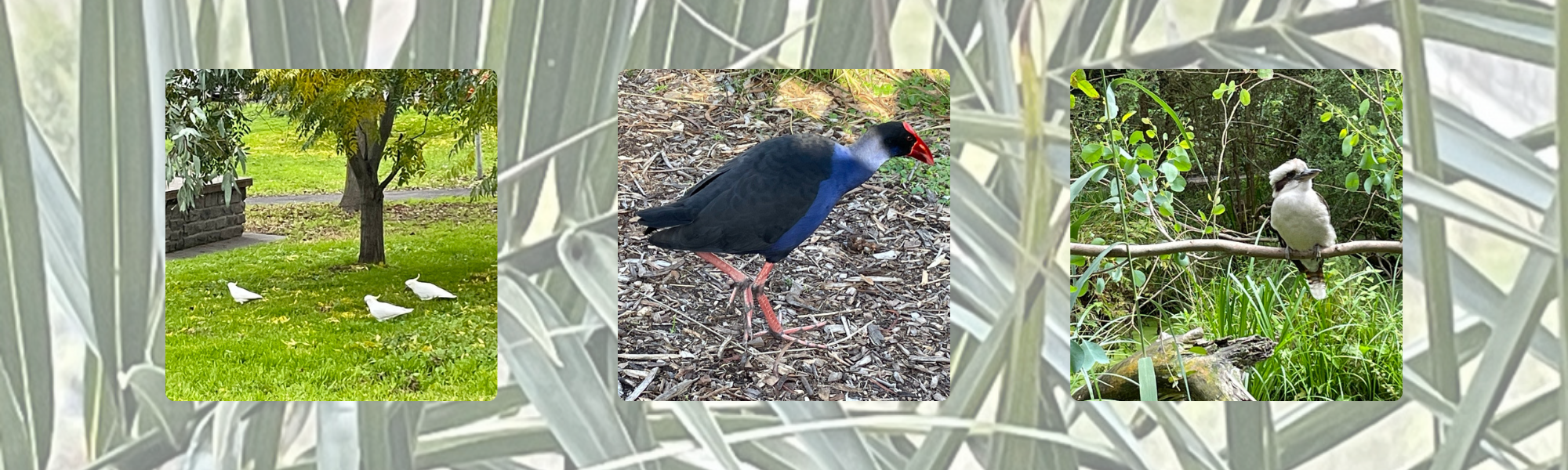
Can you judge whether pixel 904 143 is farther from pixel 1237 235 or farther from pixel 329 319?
pixel 329 319

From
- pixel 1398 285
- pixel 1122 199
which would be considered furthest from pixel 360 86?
pixel 1398 285

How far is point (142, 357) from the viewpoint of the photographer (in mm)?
2744

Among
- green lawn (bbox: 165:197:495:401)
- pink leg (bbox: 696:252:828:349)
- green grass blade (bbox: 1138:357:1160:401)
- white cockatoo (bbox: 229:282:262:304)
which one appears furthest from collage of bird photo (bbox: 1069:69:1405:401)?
white cockatoo (bbox: 229:282:262:304)

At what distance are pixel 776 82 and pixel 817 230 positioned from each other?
0.40 m

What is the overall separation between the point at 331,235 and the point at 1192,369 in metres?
2.33

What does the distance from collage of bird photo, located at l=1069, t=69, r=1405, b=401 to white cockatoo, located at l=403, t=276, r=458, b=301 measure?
1658 mm

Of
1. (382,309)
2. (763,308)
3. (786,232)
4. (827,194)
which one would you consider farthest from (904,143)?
(382,309)

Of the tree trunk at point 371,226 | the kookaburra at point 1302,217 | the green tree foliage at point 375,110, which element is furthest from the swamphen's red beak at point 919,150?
the tree trunk at point 371,226

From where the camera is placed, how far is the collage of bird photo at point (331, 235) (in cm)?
269

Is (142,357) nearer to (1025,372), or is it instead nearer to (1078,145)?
(1025,372)

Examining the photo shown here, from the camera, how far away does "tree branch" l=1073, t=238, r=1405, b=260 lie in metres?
2.76

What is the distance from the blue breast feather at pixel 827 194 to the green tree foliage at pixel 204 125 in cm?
144

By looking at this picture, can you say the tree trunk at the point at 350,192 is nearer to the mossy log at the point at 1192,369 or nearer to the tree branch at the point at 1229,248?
the tree branch at the point at 1229,248

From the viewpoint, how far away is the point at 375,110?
271 cm
